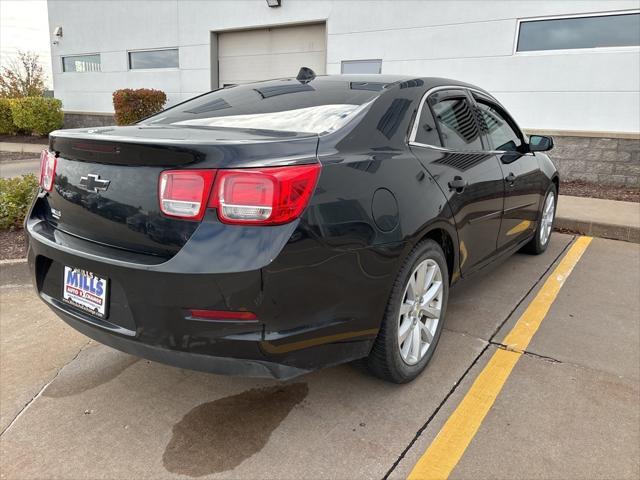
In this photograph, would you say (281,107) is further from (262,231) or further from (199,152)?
(262,231)

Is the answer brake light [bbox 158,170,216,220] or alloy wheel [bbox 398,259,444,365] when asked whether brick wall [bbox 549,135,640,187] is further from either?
brake light [bbox 158,170,216,220]

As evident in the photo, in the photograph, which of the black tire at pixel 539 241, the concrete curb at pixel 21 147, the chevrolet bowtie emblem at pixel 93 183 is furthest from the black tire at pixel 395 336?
the concrete curb at pixel 21 147

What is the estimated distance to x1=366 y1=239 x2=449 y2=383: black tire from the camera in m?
2.31

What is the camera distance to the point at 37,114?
15297 mm

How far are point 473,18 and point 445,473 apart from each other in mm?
9053

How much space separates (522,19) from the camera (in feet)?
28.5

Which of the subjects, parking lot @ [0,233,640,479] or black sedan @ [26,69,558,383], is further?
parking lot @ [0,233,640,479]

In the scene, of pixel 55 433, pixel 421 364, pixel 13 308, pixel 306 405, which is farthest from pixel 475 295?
pixel 13 308

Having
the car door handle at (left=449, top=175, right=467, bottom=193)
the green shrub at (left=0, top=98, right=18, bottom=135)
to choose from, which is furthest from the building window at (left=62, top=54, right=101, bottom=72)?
the car door handle at (left=449, top=175, right=467, bottom=193)

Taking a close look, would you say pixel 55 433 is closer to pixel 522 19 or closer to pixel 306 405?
pixel 306 405

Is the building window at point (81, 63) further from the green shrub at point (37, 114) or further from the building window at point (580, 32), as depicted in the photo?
the building window at point (580, 32)

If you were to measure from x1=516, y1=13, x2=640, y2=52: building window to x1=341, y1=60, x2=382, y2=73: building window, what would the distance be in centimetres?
285

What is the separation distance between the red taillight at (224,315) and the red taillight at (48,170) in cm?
114

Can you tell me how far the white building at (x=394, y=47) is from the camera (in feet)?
26.9
